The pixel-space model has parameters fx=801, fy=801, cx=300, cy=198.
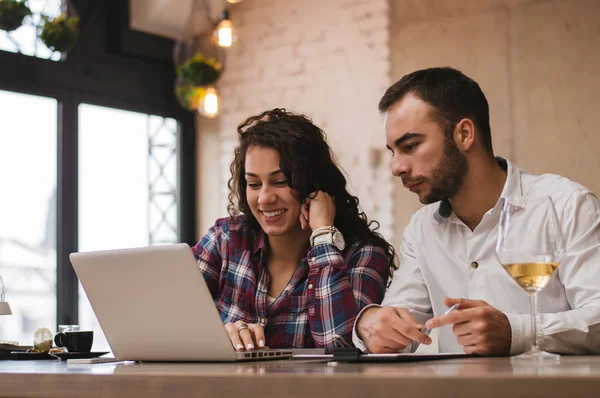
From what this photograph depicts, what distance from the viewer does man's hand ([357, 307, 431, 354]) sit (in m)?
1.51

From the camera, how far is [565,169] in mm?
3637

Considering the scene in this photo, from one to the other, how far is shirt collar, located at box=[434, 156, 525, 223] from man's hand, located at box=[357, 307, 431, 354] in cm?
46

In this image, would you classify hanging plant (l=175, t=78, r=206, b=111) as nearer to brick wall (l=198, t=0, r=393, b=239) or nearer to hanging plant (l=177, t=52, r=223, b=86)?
hanging plant (l=177, t=52, r=223, b=86)

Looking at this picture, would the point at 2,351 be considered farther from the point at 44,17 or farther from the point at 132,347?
the point at 44,17

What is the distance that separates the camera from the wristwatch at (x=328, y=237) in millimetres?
2062

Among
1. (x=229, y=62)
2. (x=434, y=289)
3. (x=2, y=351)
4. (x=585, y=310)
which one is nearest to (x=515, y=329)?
(x=585, y=310)

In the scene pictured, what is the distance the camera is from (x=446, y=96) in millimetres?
2035

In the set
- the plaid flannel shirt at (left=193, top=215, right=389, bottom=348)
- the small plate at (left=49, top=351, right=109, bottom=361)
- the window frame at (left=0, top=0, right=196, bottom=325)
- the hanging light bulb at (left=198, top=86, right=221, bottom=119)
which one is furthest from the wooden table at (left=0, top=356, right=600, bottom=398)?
the window frame at (left=0, top=0, right=196, bottom=325)

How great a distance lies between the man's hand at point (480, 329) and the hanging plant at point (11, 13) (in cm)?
232

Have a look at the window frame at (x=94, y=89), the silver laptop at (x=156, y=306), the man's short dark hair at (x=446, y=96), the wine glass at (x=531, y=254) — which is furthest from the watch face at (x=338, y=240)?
the window frame at (x=94, y=89)

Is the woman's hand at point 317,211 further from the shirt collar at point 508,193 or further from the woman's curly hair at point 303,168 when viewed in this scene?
the shirt collar at point 508,193

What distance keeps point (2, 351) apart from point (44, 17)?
2212 millimetres

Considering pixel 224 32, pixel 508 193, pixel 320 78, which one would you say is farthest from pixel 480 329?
pixel 320 78

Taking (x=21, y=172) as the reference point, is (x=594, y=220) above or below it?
below
